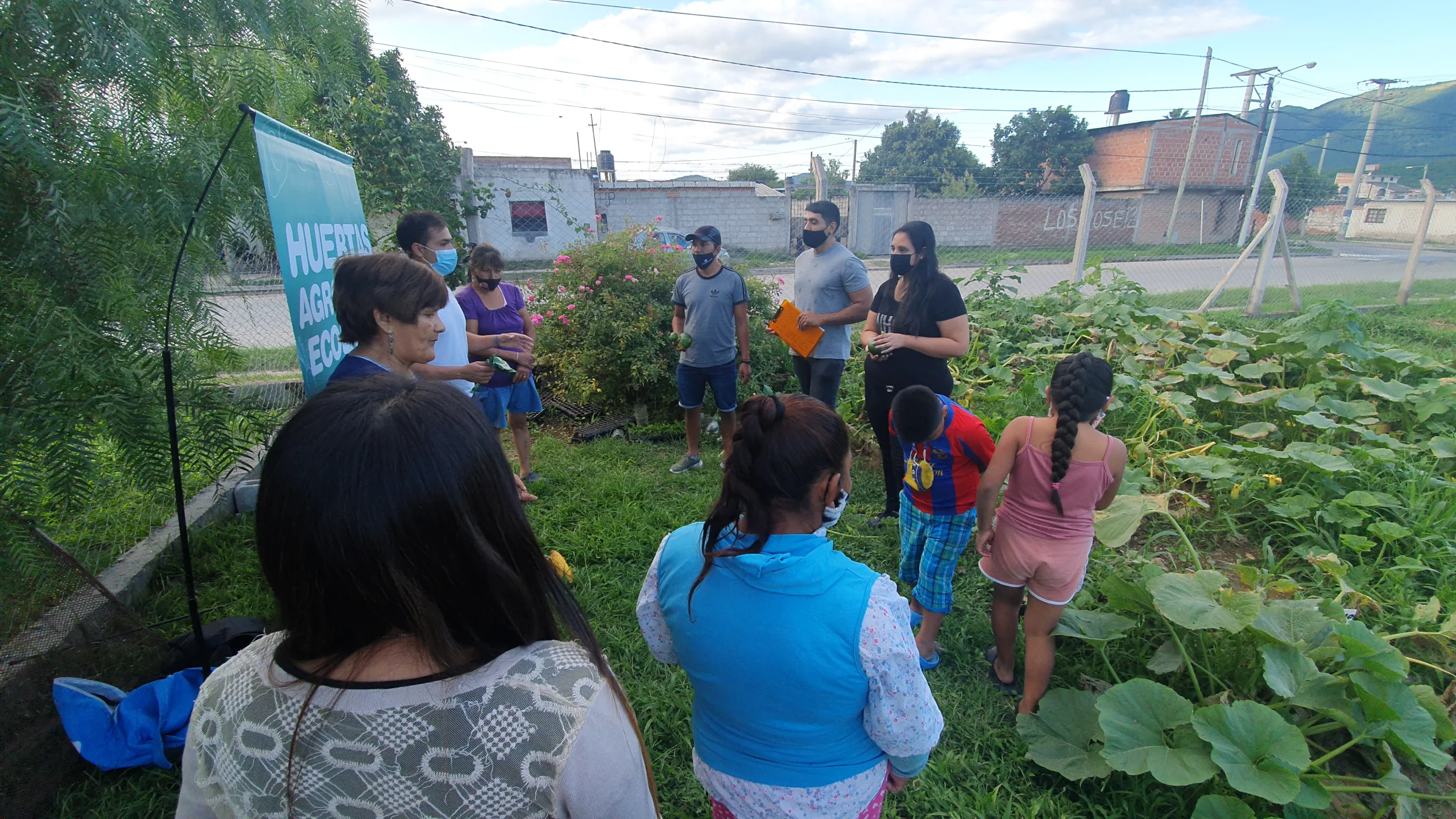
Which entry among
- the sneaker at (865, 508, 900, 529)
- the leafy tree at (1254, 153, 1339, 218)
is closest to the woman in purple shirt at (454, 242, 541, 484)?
the sneaker at (865, 508, 900, 529)

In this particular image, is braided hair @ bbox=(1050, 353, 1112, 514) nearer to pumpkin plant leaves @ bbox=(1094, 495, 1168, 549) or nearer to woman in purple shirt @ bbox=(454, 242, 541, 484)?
pumpkin plant leaves @ bbox=(1094, 495, 1168, 549)

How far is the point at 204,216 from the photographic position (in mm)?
2121

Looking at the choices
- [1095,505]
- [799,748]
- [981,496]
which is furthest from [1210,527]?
[799,748]

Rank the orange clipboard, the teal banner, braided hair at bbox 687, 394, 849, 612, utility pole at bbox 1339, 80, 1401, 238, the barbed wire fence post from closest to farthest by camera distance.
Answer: braided hair at bbox 687, 394, 849, 612 < the teal banner < the orange clipboard < the barbed wire fence post < utility pole at bbox 1339, 80, 1401, 238

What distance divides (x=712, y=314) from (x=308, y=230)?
2.38 metres

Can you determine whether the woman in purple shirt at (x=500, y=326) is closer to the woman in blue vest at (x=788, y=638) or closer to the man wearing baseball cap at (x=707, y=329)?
the man wearing baseball cap at (x=707, y=329)

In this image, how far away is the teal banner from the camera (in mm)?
2225

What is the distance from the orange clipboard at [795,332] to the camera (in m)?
4.14

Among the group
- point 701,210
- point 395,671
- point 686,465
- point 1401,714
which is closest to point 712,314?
point 686,465

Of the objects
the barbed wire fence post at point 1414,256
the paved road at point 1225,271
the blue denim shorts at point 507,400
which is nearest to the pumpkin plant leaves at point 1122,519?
the blue denim shorts at point 507,400

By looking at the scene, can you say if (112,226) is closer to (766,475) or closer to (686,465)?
(766,475)

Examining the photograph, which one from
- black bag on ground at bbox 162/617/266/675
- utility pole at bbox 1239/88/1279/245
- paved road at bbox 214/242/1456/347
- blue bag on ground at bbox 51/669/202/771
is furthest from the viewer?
paved road at bbox 214/242/1456/347

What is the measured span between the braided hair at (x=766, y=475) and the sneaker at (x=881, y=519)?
258cm

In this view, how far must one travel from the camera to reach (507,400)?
4070 mm
